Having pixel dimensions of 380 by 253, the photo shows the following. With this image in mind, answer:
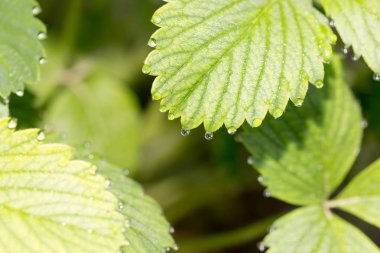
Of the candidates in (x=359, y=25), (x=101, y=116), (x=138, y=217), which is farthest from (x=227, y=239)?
(x=359, y=25)

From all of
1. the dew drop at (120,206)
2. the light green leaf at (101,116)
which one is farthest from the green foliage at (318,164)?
Answer: the light green leaf at (101,116)

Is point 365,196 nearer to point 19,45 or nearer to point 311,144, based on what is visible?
point 311,144

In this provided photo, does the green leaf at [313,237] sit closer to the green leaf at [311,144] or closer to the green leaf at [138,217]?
the green leaf at [311,144]

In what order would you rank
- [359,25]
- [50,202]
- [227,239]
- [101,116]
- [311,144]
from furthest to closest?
[101,116] < [227,239] < [311,144] < [359,25] < [50,202]

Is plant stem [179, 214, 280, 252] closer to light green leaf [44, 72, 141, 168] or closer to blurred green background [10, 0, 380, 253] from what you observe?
blurred green background [10, 0, 380, 253]

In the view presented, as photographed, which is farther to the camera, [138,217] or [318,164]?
[318,164]

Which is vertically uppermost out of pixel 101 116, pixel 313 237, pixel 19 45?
pixel 101 116

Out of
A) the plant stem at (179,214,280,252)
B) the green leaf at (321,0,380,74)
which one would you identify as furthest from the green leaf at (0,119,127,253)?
the plant stem at (179,214,280,252)
